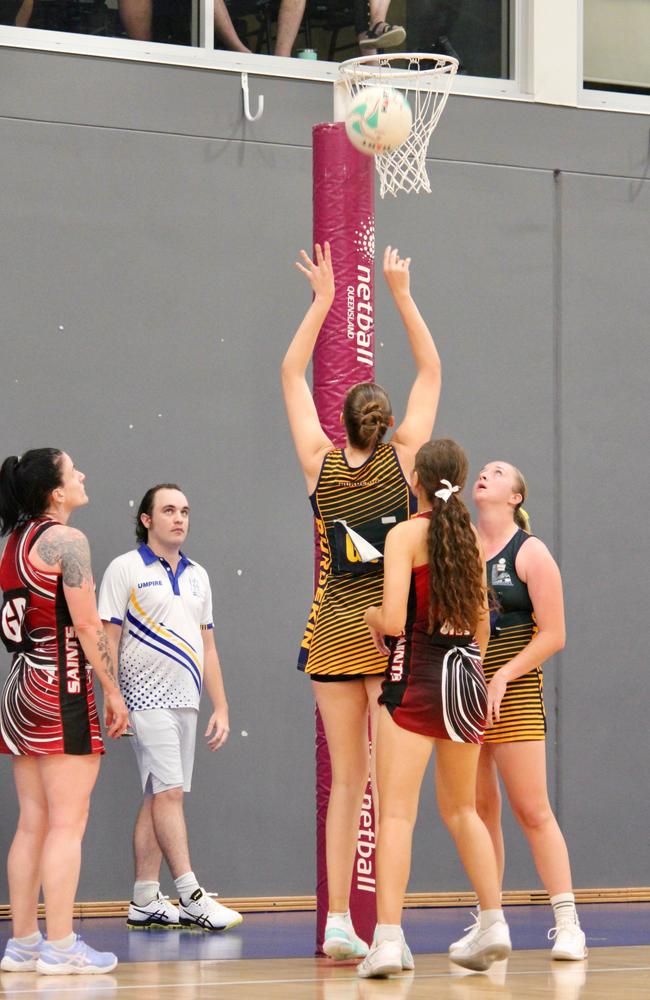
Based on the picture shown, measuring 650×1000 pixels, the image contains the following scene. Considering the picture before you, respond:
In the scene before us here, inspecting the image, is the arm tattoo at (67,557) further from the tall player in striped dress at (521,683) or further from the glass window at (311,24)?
the glass window at (311,24)

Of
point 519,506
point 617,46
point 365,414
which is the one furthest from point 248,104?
point 365,414

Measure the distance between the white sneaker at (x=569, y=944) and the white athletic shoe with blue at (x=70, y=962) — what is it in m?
1.62

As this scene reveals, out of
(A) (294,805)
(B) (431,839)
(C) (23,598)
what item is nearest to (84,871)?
(A) (294,805)

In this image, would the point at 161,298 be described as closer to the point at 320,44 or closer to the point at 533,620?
the point at 320,44

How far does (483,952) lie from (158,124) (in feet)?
15.3

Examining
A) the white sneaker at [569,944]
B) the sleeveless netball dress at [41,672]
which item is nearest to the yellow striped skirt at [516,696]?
the white sneaker at [569,944]

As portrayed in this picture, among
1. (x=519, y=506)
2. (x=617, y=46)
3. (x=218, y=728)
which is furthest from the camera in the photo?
(x=617, y=46)

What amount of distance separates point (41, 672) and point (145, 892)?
1956 mm

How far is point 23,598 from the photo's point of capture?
228 inches

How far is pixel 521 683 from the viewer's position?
619 centimetres

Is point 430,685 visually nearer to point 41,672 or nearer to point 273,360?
point 41,672

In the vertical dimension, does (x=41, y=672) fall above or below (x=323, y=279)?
below

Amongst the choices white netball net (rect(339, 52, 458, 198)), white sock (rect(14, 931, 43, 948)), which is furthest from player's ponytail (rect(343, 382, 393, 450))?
white sock (rect(14, 931, 43, 948))

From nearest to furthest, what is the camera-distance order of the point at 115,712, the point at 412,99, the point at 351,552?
the point at 351,552
the point at 115,712
the point at 412,99
